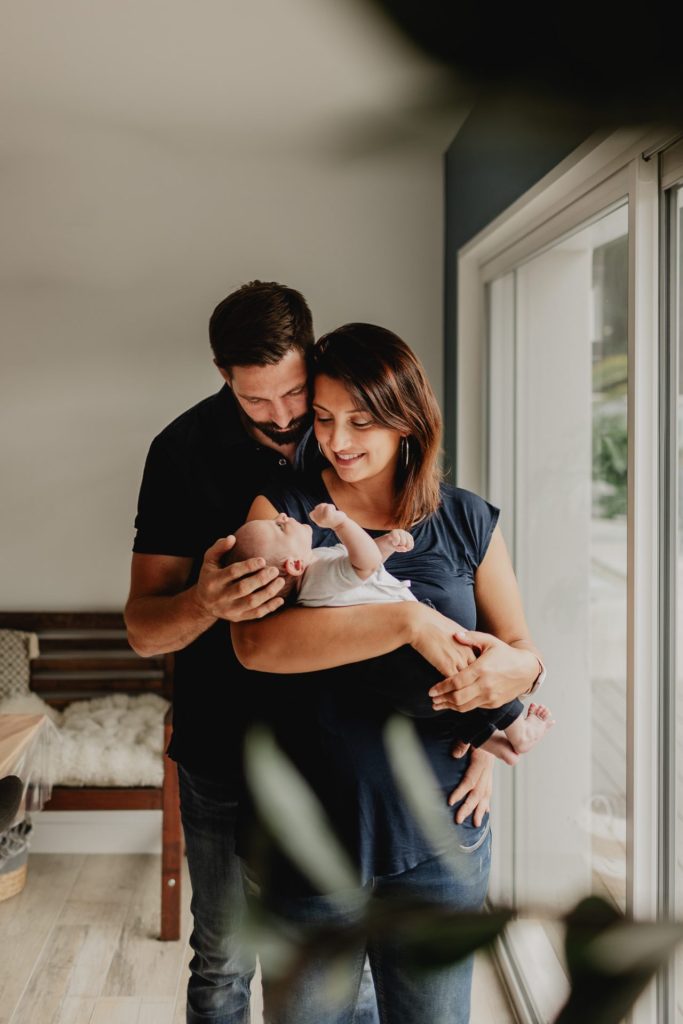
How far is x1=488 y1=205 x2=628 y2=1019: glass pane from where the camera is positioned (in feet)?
5.74

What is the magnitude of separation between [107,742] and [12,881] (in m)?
0.51

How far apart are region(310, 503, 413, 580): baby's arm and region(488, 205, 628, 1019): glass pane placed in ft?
2.46

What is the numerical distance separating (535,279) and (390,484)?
1.30m

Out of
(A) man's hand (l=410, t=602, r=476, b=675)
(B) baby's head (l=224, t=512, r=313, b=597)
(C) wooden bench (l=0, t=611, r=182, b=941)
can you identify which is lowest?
(C) wooden bench (l=0, t=611, r=182, b=941)

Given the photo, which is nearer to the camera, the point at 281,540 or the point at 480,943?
the point at 480,943

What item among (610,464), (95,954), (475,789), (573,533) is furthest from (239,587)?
(95,954)

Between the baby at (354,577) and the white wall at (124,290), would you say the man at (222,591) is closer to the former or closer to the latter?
the baby at (354,577)

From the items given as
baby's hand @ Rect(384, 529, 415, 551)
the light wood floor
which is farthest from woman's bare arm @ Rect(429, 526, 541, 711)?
the light wood floor

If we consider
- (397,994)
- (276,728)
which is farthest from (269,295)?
(397,994)

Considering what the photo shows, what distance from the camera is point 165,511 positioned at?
136 cm

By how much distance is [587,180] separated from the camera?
5.63 ft

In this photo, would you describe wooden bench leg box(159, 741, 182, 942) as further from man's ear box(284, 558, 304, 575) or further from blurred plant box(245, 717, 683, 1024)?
blurred plant box(245, 717, 683, 1024)

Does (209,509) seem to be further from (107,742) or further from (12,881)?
(12,881)

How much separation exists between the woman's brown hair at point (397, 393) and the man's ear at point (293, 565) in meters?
0.17
